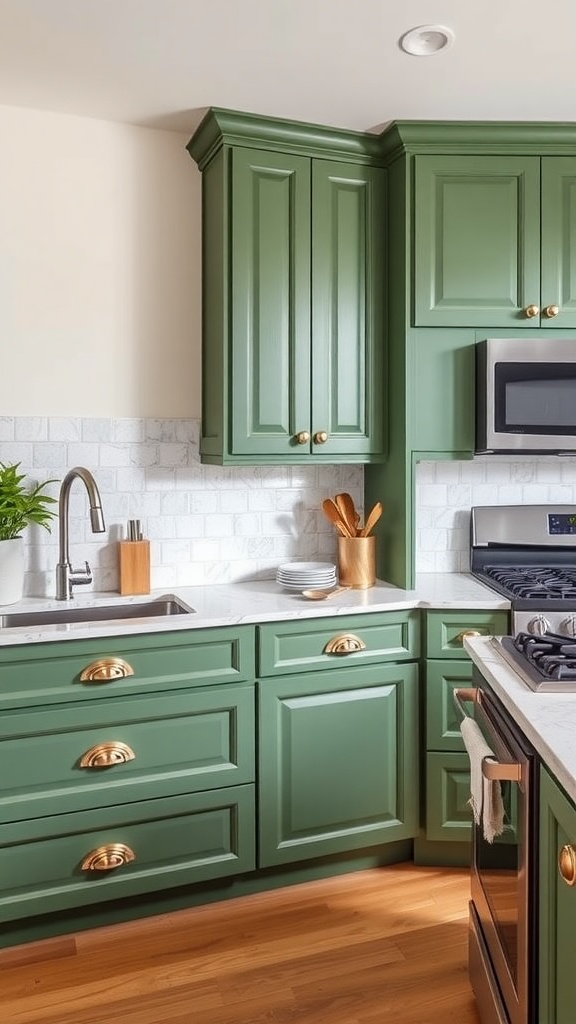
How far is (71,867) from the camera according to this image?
2262mm

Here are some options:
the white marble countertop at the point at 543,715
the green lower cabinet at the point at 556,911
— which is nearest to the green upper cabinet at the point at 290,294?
the white marble countertop at the point at 543,715

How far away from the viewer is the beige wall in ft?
8.73

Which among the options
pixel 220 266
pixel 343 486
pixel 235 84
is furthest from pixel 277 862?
pixel 235 84

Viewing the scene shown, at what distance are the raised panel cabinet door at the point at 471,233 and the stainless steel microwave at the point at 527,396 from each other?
0.46ft

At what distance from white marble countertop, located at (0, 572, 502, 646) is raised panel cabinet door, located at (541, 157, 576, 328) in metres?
1.01

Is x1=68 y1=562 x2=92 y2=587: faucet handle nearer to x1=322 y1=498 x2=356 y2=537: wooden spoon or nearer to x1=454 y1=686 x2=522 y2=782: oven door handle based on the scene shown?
x1=322 y1=498 x2=356 y2=537: wooden spoon

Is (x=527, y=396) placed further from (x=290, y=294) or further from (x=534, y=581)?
(x=290, y=294)

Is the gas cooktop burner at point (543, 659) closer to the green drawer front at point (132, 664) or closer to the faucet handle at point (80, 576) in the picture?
the green drawer front at point (132, 664)

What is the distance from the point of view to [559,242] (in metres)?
2.76

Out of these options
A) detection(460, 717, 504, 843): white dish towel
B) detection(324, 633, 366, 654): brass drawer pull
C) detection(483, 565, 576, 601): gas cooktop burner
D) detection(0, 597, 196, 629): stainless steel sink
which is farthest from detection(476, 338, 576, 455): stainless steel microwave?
detection(460, 717, 504, 843): white dish towel

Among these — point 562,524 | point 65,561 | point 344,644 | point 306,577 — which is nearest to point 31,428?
point 65,561

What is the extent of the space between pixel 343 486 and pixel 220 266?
3.21 feet

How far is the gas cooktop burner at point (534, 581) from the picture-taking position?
261cm

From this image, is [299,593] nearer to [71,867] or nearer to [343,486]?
[343,486]
